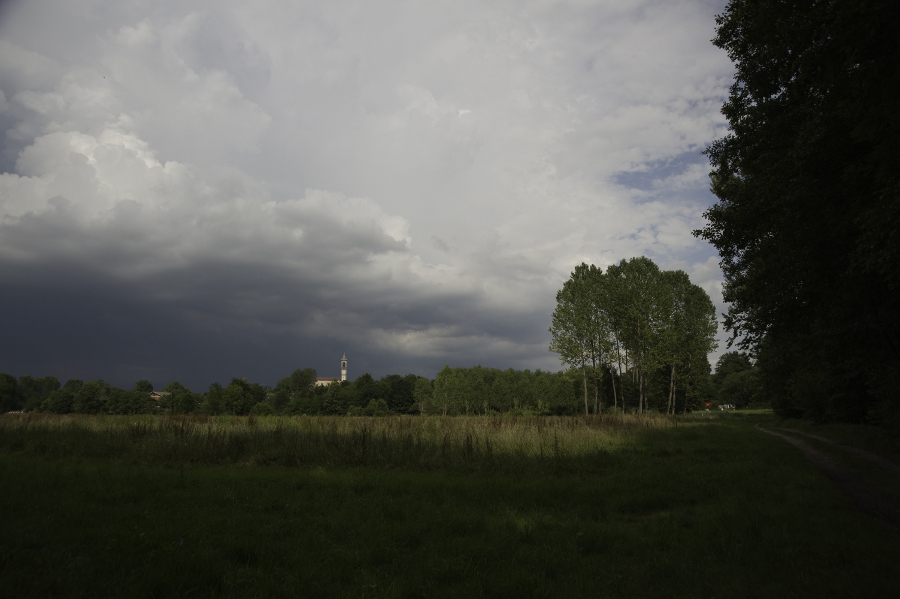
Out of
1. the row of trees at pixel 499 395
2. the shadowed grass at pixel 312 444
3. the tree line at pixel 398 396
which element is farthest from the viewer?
the row of trees at pixel 499 395

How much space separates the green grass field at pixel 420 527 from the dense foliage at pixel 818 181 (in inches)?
183

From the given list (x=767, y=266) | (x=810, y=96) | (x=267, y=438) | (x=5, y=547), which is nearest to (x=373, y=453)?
(x=267, y=438)

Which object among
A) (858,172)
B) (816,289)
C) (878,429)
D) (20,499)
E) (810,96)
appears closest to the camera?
(20,499)

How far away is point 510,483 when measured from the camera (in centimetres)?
1048

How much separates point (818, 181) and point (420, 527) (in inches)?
446

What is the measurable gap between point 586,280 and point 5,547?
39.2 meters

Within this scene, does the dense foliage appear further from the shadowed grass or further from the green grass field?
the shadowed grass

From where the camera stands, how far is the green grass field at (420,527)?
4.84 meters

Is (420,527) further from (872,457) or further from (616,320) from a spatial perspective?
(616,320)

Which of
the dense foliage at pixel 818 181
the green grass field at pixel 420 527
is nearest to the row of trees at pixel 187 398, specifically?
the green grass field at pixel 420 527

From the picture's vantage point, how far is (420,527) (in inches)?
280

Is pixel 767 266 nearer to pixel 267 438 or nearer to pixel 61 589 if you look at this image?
pixel 61 589

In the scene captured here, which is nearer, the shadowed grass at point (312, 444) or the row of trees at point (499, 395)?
the shadowed grass at point (312, 444)

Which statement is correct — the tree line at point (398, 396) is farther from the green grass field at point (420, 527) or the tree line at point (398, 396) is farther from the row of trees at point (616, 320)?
the green grass field at point (420, 527)
